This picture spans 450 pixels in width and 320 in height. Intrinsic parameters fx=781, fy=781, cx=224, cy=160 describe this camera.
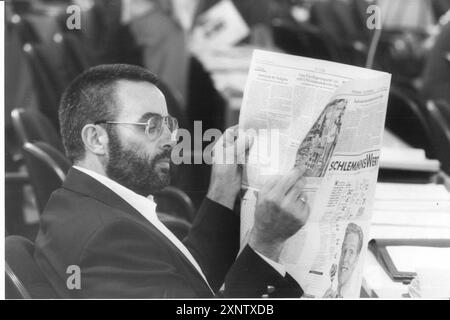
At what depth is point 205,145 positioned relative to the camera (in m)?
1.66

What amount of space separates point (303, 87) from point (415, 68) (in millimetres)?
4637

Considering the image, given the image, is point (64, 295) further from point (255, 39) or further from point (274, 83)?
point (255, 39)

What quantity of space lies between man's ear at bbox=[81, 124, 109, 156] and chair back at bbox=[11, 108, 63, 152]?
260mm

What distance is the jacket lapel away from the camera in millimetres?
1576

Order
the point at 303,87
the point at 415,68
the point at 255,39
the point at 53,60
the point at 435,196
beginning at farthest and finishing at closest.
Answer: the point at 415,68 < the point at 255,39 < the point at 53,60 < the point at 435,196 < the point at 303,87

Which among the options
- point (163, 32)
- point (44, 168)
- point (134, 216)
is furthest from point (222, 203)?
point (163, 32)

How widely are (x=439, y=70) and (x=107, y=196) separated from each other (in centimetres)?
190

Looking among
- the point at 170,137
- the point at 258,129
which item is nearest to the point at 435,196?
the point at 258,129

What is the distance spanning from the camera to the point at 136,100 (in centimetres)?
160

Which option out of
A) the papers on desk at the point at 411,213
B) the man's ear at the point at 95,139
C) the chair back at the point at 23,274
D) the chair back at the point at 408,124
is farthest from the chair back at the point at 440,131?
the chair back at the point at 23,274

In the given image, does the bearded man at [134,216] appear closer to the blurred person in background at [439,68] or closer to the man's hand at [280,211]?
the man's hand at [280,211]

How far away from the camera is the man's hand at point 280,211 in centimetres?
154

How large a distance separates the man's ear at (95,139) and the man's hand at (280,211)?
1.09 ft

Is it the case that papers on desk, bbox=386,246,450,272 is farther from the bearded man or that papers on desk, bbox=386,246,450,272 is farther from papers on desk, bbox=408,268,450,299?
the bearded man
